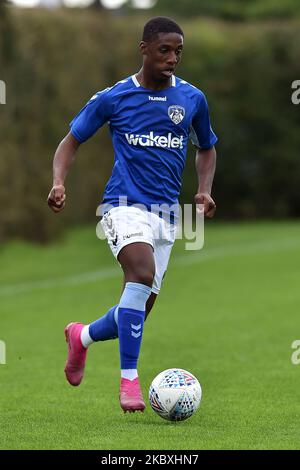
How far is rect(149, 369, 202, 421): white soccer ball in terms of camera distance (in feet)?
21.3

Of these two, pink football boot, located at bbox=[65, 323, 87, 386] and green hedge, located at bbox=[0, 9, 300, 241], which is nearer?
pink football boot, located at bbox=[65, 323, 87, 386]

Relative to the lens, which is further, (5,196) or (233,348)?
(5,196)

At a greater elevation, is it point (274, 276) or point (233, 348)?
point (233, 348)

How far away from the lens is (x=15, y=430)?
20.7ft

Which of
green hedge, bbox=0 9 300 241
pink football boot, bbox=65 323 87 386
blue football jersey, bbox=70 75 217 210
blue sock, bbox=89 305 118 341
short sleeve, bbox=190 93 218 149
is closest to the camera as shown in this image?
blue football jersey, bbox=70 75 217 210

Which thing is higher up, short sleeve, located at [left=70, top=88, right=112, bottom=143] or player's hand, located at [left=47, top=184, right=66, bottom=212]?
short sleeve, located at [left=70, top=88, right=112, bottom=143]

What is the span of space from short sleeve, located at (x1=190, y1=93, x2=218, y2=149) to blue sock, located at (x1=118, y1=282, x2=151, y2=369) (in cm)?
124

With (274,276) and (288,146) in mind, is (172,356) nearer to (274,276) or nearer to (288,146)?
(274,276)

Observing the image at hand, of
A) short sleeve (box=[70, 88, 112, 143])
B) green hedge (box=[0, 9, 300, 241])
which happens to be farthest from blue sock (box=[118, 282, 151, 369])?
green hedge (box=[0, 9, 300, 241])

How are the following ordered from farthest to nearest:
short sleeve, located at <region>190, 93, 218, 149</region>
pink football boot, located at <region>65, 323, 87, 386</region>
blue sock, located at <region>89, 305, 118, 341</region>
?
pink football boot, located at <region>65, 323, 87, 386</region> → short sleeve, located at <region>190, 93, 218, 149</region> → blue sock, located at <region>89, 305, 118, 341</region>

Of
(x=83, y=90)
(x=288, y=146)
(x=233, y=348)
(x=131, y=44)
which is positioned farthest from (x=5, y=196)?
(x=288, y=146)

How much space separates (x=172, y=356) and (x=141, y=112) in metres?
4.32

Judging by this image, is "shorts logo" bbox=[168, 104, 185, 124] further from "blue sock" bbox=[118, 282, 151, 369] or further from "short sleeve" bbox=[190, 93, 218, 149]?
"blue sock" bbox=[118, 282, 151, 369]

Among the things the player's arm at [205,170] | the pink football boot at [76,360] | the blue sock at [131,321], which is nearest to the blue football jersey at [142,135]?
the player's arm at [205,170]
